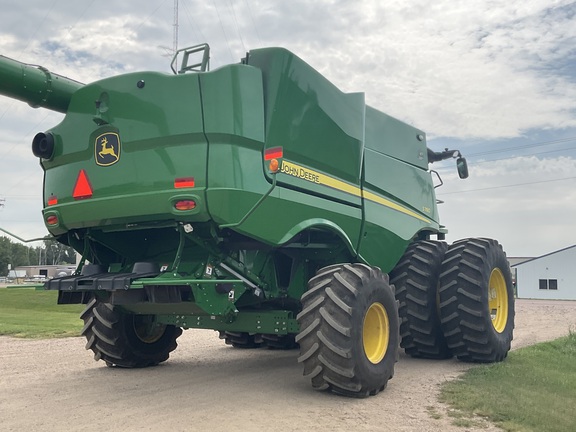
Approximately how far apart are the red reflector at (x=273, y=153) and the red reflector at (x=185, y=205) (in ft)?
2.93

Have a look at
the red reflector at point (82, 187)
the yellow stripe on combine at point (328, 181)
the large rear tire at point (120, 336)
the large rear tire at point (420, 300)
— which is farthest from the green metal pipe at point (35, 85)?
the large rear tire at point (420, 300)

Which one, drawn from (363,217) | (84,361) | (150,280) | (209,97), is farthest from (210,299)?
(84,361)

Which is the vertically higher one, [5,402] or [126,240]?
[126,240]

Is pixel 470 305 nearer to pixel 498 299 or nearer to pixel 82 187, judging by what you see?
pixel 498 299

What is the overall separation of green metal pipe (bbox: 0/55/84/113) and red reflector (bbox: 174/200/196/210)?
7.15 ft

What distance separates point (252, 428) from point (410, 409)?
5.32 ft

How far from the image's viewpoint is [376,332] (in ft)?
21.1

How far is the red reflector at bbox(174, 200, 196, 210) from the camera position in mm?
5426

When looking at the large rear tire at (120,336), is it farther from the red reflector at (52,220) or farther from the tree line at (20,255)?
the tree line at (20,255)

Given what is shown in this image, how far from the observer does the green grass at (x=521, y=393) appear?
4844mm

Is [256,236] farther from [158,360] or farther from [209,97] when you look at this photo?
[158,360]

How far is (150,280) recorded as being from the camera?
18.4 ft

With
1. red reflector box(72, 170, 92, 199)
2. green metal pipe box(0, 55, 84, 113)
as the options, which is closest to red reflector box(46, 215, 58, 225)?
red reflector box(72, 170, 92, 199)

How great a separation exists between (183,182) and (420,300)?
406 cm
